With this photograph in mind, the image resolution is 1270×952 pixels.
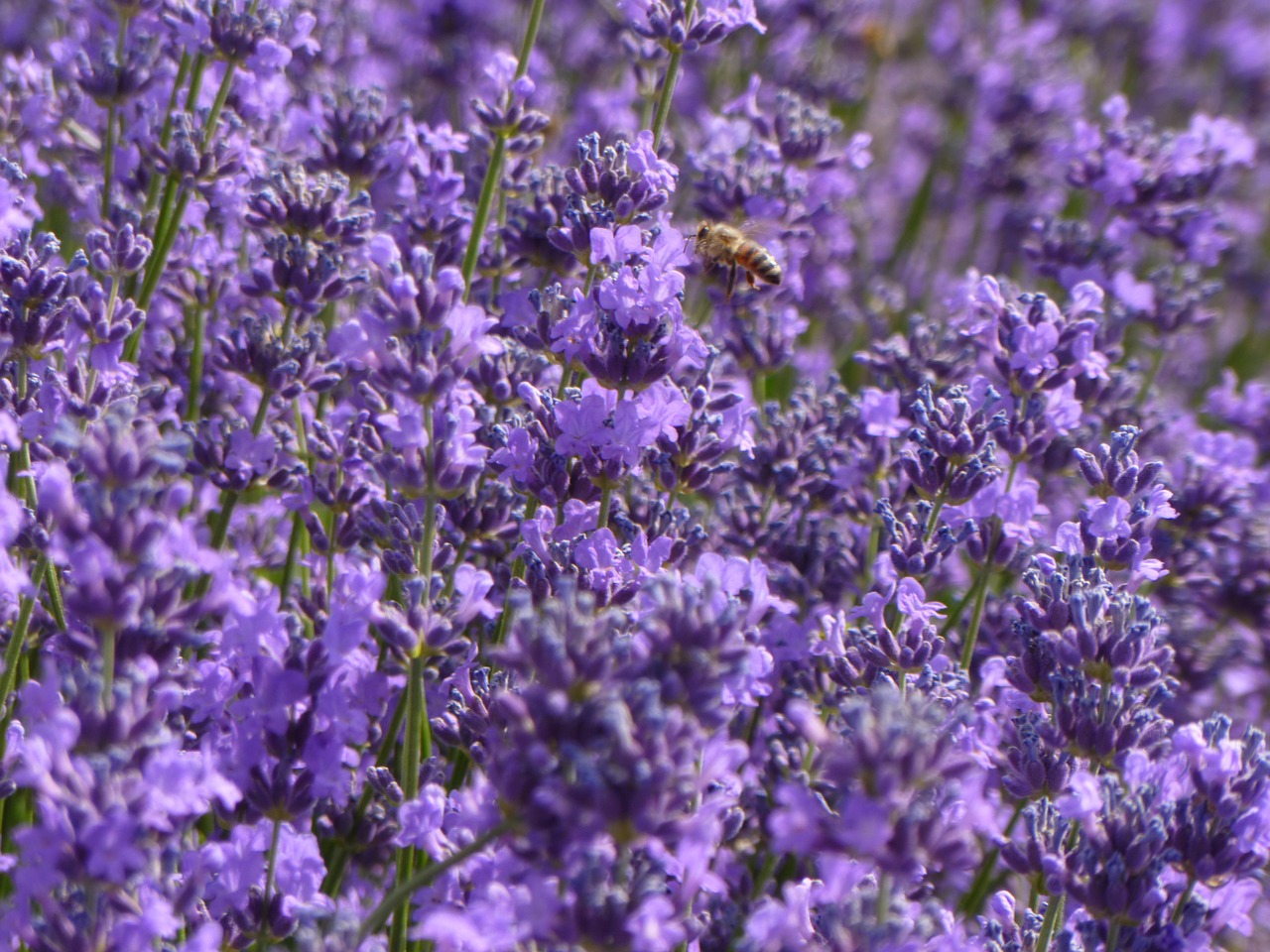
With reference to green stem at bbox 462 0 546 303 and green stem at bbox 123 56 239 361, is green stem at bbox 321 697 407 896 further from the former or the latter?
green stem at bbox 123 56 239 361

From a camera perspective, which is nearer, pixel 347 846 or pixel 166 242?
pixel 347 846

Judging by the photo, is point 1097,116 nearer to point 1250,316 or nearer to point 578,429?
point 1250,316

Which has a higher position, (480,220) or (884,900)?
Result: (480,220)

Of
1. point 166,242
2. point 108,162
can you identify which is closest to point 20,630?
point 166,242

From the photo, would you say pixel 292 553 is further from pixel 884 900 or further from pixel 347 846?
pixel 884 900

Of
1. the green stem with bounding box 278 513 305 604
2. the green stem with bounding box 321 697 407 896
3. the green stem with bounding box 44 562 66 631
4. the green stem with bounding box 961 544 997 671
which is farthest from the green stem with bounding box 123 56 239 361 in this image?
the green stem with bounding box 961 544 997 671

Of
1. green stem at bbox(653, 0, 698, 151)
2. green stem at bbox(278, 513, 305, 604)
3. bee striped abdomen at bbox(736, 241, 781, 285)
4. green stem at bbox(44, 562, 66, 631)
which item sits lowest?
green stem at bbox(44, 562, 66, 631)

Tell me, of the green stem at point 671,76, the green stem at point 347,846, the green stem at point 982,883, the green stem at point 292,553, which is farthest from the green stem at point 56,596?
the green stem at point 982,883
